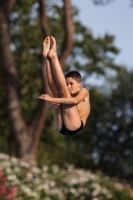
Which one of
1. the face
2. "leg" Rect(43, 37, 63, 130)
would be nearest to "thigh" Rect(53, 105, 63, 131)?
"leg" Rect(43, 37, 63, 130)

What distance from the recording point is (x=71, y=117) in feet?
9.97

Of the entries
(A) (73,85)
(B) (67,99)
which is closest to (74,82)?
(A) (73,85)

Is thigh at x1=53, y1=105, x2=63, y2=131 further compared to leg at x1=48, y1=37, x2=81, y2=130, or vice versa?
thigh at x1=53, y1=105, x2=63, y2=131

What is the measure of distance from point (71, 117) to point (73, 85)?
15 cm

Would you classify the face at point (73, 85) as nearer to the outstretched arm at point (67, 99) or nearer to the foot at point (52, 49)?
the outstretched arm at point (67, 99)

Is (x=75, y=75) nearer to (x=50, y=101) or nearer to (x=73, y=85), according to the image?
(x=73, y=85)

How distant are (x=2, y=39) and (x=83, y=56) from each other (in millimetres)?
18722

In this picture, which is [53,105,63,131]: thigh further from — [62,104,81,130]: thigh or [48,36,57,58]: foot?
[48,36,57,58]: foot

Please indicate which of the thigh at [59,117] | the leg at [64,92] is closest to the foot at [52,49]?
the leg at [64,92]

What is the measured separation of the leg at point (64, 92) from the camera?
294 cm

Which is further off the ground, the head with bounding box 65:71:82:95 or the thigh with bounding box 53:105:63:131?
the head with bounding box 65:71:82:95

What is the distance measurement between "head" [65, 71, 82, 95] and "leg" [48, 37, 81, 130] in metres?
0.06

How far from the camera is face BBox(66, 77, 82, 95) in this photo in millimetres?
3045

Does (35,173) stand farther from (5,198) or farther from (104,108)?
(104,108)
